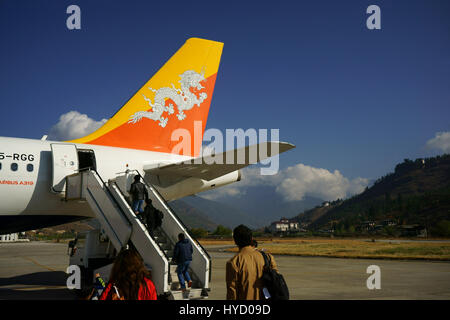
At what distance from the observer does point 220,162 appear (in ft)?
44.5

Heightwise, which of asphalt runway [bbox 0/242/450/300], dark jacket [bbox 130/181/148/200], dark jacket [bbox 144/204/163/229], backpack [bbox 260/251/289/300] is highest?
dark jacket [bbox 130/181/148/200]

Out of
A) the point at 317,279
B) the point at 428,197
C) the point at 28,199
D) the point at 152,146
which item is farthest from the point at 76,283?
the point at 428,197

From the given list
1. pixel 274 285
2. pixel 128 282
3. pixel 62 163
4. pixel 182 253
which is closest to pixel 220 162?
pixel 182 253

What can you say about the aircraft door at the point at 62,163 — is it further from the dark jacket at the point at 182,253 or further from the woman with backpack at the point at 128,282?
the woman with backpack at the point at 128,282

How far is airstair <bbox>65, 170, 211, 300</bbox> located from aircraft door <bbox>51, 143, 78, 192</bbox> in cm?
23

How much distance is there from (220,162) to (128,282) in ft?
30.9

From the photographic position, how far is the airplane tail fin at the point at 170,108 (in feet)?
56.6

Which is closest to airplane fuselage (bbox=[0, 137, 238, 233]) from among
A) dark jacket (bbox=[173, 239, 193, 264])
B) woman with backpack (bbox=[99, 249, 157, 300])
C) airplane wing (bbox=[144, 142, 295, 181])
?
airplane wing (bbox=[144, 142, 295, 181])

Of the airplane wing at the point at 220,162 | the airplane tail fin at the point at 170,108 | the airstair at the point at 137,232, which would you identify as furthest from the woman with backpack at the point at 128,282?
the airplane tail fin at the point at 170,108

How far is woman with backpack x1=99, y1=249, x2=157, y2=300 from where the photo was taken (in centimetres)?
423

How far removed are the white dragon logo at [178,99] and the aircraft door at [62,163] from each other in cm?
334

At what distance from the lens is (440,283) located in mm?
16719

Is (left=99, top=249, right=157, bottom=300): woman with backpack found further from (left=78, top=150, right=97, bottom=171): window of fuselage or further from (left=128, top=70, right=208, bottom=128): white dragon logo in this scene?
(left=128, top=70, right=208, bottom=128): white dragon logo

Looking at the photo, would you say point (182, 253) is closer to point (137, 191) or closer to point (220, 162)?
point (137, 191)
